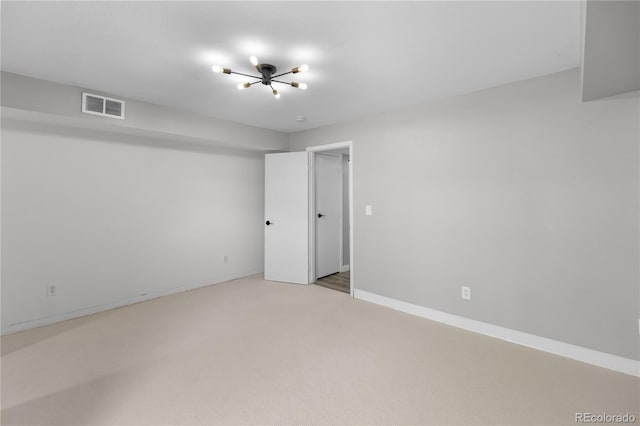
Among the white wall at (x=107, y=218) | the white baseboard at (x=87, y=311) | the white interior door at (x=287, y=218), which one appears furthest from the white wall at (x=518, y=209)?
the white baseboard at (x=87, y=311)

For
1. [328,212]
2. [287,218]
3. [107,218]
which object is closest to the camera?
[107,218]

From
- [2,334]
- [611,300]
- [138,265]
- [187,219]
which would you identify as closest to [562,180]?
[611,300]

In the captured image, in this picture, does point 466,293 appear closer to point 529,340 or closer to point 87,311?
point 529,340

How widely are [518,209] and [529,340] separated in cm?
117

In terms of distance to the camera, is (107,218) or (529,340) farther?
(107,218)

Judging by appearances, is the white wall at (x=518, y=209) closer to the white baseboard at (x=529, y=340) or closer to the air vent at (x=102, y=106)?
the white baseboard at (x=529, y=340)

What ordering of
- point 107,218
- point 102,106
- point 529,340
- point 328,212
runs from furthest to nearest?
point 328,212 → point 107,218 → point 102,106 → point 529,340

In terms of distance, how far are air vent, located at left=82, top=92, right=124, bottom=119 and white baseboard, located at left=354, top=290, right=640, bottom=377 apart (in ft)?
12.1

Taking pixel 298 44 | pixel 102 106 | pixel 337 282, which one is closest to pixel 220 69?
pixel 298 44

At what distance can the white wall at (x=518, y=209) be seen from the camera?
2184 millimetres

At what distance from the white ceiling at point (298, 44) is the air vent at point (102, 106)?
9 centimetres

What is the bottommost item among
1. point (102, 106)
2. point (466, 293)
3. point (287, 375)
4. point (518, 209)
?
point (287, 375)

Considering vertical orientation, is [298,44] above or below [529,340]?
above

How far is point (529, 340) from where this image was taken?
254 centimetres
